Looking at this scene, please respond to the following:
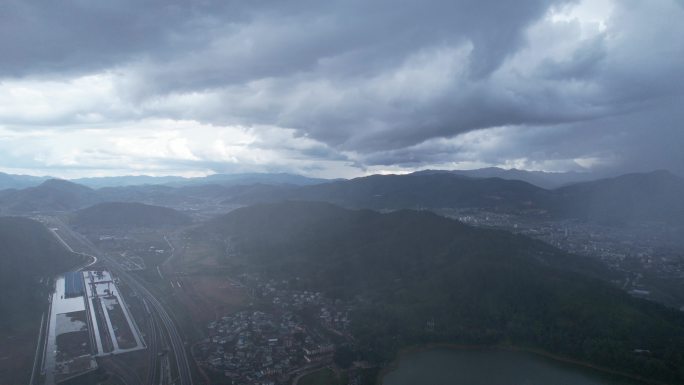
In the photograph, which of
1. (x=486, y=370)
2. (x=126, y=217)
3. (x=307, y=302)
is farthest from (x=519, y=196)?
(x=486, y=370)

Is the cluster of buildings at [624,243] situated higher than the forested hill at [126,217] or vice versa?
the cluster of buildings at [624,243]

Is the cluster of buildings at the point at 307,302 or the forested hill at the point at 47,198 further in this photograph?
the forested hill at the point at 47,198

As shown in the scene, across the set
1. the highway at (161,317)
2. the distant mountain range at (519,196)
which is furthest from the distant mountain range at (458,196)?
the highway at (161,317)

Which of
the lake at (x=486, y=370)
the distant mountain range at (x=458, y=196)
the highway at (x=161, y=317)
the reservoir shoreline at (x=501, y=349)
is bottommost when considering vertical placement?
the highway at (x=161, y=317)

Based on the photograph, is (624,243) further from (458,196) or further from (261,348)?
(261,348)

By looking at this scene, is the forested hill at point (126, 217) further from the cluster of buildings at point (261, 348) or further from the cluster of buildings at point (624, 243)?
the cluster of buildings at point (261, 348)

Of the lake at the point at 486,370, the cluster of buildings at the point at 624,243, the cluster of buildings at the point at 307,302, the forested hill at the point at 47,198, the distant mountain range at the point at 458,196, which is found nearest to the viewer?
the lake at the point at 486,370

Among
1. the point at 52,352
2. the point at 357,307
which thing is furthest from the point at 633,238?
the point at 52,352

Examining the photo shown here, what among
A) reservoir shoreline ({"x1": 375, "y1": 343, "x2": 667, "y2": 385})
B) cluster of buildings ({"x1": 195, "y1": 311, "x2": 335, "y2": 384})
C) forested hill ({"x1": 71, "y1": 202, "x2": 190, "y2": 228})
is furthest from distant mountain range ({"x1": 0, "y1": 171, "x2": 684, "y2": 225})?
cluster of buildings ({"x1": 195, "y1": 311, "x2": 335, "y2": 384})

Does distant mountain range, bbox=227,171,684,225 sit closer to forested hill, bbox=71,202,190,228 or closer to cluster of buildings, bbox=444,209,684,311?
cluster of buildings, bbox=444,209,684,311
